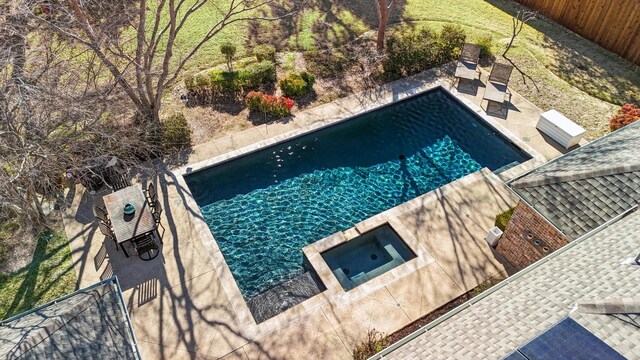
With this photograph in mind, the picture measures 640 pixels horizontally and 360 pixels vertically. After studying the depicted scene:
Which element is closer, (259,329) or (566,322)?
(566,322)

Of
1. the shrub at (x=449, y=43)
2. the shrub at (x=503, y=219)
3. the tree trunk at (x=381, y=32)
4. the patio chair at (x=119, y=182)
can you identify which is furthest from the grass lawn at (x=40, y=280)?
the shrub at (x=449, y=43)

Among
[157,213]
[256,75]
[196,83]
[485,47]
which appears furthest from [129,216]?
[485,47]

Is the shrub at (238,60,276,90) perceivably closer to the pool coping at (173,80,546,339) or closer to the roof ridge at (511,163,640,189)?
the pool coping at (173,80,546,339)

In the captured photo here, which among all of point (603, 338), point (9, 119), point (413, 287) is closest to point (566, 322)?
point (603, 338)

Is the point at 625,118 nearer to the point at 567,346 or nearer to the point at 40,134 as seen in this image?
the point at 567,346

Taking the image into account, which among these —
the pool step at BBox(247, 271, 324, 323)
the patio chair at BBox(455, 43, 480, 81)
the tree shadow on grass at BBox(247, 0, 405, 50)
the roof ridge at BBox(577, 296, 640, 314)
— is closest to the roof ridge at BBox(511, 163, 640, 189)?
the roof ridge at BBox(577, 296, 640, 314)

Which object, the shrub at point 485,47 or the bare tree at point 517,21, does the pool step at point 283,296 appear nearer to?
the shrub at point 485,47

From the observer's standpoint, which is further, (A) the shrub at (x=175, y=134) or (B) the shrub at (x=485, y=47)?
(B) the shrub at (x=485, y=47)

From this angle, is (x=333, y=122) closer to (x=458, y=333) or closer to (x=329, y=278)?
(x=329, y=278)
